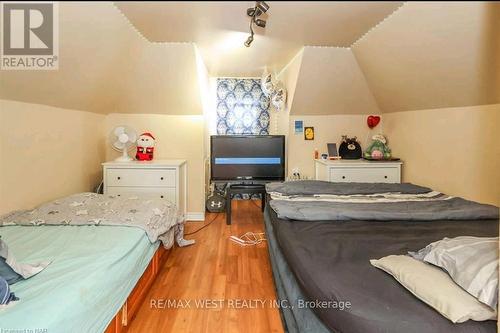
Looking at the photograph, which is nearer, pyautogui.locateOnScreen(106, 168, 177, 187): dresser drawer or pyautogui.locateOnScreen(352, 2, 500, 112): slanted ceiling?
pyautogui.locateOnScreen(352, 2, 500, 112): slanted ceiling

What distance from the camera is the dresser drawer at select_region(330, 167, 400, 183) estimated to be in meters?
2.97

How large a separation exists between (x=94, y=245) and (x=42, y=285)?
1.26 ft

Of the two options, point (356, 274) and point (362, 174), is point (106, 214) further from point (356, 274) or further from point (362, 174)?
point (362, 174)

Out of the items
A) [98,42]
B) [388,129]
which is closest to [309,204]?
[98,42]

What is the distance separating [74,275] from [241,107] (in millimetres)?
3498

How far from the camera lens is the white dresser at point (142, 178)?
9.41 feet

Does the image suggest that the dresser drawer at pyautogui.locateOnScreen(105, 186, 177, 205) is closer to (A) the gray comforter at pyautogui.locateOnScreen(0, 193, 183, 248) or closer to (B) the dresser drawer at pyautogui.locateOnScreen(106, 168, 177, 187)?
(B) the dresser drawer at pyautogui.locateOnScreen(106, 168, 177, 187)

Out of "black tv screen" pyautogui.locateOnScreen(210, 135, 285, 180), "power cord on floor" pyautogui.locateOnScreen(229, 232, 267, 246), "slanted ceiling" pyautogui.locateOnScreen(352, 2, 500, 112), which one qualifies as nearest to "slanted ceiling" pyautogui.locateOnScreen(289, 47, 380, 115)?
"slanted ceiling" pyautogui.locateOnScreen(352, 2, 500, 112)

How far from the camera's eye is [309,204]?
1.85 metres

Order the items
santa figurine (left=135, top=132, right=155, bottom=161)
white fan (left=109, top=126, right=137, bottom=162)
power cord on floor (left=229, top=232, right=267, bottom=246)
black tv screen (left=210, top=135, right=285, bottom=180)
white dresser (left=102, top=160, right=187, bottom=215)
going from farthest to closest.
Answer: black tv screen (left=210, top=135, right=285, bottom=180) → santa figurine (left=135, top=132, right=155, bottom=161) → white fan (left=109, top=126, right=137, bottom=162) → white dresser (left=102, top=160, right=187, bottom=215) → power cord on floor (left=229, top=232, right=267, bottom=246)

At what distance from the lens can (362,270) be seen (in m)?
1.05

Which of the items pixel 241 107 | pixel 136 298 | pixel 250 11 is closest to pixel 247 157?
pixel 241 107

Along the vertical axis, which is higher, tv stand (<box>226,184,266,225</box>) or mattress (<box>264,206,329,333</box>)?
tv stand (<box>226,184,266,225</box>)

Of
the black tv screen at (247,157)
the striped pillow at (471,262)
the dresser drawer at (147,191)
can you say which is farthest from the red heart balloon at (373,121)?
the striped pillow at (471,262)
